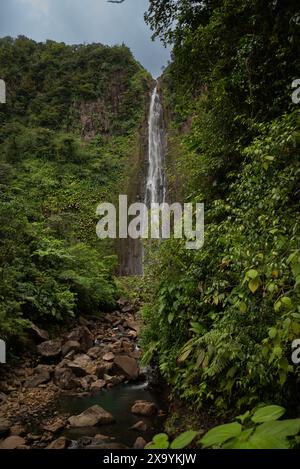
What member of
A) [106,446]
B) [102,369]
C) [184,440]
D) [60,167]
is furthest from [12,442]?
[60,167]

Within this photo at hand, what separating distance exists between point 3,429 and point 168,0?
916 cm

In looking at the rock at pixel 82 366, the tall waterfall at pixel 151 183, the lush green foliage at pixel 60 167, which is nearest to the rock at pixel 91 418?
the rock at pixel 82 366

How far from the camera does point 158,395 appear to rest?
750 cm

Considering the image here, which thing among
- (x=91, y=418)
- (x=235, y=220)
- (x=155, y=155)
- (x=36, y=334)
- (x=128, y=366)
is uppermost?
(x=155, y=155)

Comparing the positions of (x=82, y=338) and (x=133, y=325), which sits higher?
(x=82, y=338)

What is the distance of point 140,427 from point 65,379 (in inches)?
120

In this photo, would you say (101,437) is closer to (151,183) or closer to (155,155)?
(151,183)

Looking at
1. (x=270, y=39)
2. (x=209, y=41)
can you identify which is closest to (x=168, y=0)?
(x=209, y=41)

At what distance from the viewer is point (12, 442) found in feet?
18.5

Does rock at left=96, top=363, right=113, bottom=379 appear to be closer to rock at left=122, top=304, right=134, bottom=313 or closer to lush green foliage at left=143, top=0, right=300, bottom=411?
lush green foliage at left=143, top=0, right=300, bottom=411

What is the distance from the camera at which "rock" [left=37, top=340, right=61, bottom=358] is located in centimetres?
982

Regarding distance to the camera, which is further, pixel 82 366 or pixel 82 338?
pixel 82 338

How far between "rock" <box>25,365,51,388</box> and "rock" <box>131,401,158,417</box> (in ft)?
8.84
